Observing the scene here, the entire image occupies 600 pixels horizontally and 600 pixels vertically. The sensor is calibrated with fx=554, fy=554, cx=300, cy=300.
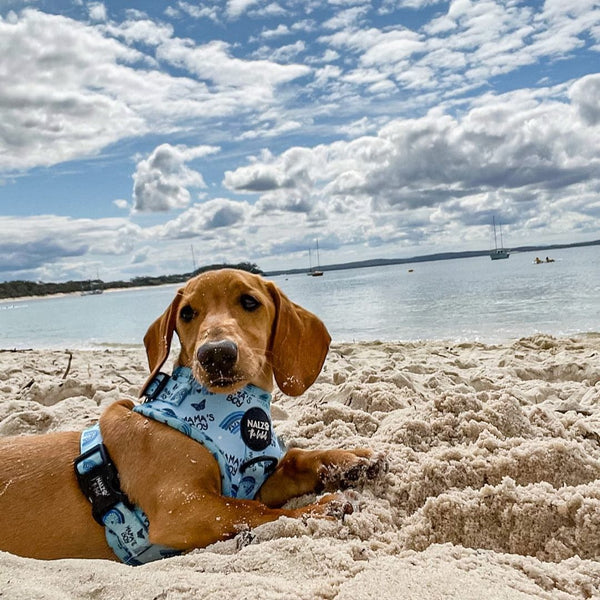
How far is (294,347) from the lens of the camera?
309 cm

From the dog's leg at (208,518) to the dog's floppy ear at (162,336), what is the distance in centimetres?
90

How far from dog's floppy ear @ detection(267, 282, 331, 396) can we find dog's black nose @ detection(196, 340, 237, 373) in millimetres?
556

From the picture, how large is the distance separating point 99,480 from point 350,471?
1187 mm

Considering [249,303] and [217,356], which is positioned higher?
[249,303]

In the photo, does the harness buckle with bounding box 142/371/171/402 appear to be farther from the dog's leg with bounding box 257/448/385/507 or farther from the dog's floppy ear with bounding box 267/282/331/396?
the dog's leg with bounding box 257/448/385/507

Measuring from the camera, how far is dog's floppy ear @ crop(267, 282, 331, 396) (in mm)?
3021

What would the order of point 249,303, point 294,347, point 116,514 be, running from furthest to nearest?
point 294,347
point 249,303
point 116,514

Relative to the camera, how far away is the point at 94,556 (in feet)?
8.07

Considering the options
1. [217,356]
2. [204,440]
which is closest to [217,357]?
[217,356]

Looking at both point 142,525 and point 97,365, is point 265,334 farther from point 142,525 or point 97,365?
point 97,365

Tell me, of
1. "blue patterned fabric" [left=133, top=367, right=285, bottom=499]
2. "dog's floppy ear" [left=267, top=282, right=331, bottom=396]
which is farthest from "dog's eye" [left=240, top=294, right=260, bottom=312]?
"blue patterned fabric" [left=133, top=367, right=285, bottom=499]

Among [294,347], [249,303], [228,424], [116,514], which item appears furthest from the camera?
[294,347]

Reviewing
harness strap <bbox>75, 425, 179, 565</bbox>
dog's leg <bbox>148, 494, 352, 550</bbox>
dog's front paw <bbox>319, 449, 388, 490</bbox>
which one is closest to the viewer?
dog's leg <bbox>148, 494, 352, 550</bbox>

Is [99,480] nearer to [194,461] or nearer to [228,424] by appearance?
[194,461]
